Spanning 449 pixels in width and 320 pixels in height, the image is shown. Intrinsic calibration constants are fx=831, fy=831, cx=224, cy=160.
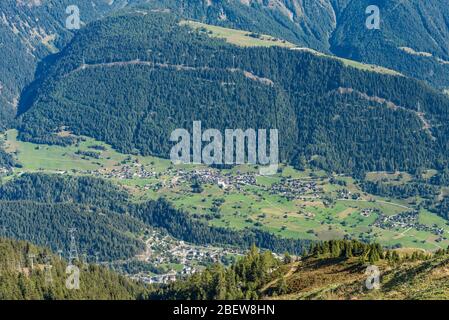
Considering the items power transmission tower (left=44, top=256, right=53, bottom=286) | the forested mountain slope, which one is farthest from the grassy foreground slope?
power transmission tower (left=44, top=256, right=53, bottom=286)

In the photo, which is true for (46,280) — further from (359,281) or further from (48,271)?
(359,281)

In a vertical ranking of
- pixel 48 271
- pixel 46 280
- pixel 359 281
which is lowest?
pixel 46 280

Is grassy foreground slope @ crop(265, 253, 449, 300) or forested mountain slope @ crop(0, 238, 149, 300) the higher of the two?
grassy foreground slope @ crop(265, 253, 449, 300)

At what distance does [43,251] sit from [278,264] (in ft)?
178

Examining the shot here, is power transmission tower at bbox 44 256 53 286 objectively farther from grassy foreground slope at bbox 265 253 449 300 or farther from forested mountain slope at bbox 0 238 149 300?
grassy foreground slope at bbox 265 253 449 300

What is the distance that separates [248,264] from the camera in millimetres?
136625

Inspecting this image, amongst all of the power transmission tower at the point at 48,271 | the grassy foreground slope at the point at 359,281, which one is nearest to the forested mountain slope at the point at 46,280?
the power transmission tower at the point at 48,271

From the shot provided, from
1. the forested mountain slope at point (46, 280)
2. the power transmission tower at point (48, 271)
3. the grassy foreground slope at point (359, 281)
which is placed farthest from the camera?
the power transmission tower at point (48, 271)

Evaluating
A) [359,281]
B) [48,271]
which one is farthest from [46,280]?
[359,281]

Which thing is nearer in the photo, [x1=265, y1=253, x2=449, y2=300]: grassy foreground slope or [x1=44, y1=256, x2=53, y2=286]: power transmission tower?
[x1=265, y1=253, x2=449, y2=300]: grassy foreground slope

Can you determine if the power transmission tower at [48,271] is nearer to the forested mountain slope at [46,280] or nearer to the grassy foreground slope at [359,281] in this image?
the forested mountain slope at [46,280]
